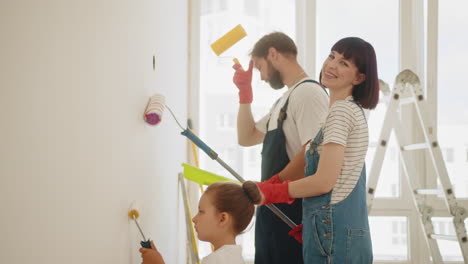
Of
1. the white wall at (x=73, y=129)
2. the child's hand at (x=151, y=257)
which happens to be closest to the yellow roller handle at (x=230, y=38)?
the white wall at (x=73, y=129)

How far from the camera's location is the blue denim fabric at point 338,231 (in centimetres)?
136

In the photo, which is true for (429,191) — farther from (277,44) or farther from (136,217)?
(136,217)

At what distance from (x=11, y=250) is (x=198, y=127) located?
273 centimetres

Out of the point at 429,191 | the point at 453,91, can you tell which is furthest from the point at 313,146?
the point at 453,91

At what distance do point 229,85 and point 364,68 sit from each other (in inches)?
79.5

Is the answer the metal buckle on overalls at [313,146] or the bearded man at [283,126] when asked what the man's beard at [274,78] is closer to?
the bearded man at [283,126]

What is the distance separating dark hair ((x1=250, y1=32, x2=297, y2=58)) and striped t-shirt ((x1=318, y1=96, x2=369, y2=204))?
2.14 ft

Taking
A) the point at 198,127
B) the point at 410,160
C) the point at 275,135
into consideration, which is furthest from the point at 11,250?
the point at 410,160

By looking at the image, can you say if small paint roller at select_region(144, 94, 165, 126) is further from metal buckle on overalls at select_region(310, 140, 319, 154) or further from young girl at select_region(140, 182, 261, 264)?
metal buckle on overalls at select_region(310, 140, 319, 154)

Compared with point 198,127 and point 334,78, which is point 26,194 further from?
point 198,127

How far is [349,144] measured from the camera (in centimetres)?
138

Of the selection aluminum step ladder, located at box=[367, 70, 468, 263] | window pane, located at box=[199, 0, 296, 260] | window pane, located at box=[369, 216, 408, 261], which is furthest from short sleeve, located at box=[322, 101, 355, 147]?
window pane, located at box=[369, 216, 408, 261]

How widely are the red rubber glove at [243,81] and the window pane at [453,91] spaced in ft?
5.74

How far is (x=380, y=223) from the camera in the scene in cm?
338
